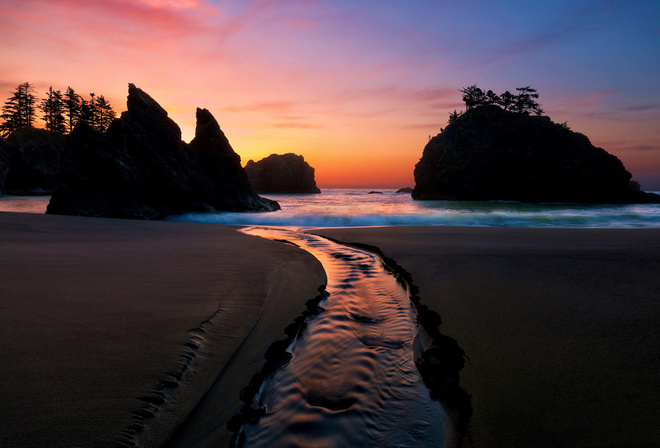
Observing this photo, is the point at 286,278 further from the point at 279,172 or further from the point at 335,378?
the point at 279,172

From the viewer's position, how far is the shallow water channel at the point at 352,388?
153 centimetres

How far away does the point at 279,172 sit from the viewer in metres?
93.4

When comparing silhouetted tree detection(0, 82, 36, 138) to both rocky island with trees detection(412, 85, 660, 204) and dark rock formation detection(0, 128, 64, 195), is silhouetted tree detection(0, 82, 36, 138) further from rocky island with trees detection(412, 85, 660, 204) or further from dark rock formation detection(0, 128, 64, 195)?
rocky island with trees detection(412, 85, 660, 204)

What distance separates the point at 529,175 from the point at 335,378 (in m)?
50.6

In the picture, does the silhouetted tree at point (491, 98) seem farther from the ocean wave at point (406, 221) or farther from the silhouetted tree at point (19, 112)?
the silhouetted tree at point (19, 112)

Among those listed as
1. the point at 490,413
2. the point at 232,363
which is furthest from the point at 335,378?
the point at 490,413

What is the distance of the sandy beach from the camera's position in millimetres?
1400

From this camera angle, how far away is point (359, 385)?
1991mm

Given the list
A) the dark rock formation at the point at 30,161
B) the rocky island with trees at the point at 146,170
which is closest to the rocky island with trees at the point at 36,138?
the dark rock formation at the point at 30,161

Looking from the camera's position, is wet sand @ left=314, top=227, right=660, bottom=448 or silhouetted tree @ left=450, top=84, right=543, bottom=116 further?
silhouetted tree @ left=450, top=84, right=543, bottom=116

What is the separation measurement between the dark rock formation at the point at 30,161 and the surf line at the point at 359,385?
53.0 m

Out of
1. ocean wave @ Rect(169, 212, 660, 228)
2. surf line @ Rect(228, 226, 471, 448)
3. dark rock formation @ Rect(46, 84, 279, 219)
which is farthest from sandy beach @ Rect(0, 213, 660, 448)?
dark rock formation @ Rect(46, 84, 279, 219)

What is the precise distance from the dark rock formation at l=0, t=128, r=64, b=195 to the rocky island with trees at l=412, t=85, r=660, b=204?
55808 millimetres

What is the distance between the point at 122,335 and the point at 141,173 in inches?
642
